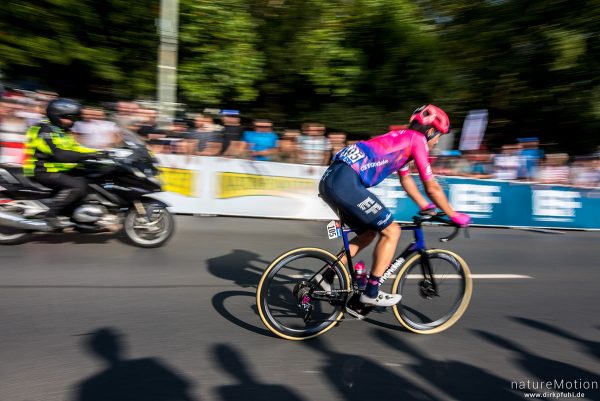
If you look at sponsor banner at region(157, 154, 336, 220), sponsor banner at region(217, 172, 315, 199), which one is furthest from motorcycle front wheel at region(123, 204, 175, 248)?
sponsor banner at region(217, 172, 315, 199)

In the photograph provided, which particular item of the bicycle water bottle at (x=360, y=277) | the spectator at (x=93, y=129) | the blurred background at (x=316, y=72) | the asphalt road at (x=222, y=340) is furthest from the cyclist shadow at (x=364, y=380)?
the blurred background at (x=316, y=72)

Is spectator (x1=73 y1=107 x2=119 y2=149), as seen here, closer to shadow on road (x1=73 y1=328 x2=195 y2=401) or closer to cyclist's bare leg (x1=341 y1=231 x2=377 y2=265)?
shadow on road (x1=73 y1=328 x2=195 y2=401)

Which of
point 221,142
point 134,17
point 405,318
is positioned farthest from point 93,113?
point 405,318

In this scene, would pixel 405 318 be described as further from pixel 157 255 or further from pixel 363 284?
pixel 157 255

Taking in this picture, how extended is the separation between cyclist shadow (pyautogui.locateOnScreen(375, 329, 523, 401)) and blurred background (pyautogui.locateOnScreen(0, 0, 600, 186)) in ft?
21.3

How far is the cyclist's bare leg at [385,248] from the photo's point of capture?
14.2ft

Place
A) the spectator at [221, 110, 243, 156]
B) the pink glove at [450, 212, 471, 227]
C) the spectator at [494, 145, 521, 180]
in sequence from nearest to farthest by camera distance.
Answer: the pink glove at [450, 212, 471, 227] → the spectator at [221, 110, 243, 156] → the spectator at [494, 145, 521, 180]

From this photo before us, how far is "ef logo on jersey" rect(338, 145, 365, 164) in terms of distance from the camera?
Answer: 432 centimetres

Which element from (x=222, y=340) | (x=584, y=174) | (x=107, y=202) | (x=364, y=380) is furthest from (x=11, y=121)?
(x=584, y=174)

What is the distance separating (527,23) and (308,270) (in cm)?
1433

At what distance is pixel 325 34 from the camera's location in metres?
13.7

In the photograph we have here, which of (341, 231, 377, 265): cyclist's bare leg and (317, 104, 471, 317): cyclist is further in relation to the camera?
(341, 231, 377, 265): cyclist's bare leg

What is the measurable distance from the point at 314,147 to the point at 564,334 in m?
6.32

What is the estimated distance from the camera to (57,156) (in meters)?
6.51
